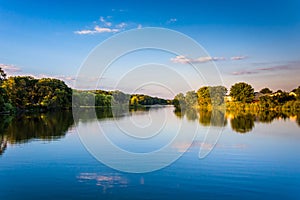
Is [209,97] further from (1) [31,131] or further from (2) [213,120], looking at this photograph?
(1) [31,131]

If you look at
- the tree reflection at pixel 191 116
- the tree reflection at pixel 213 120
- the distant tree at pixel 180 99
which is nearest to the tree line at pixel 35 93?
the distant tree at pixel 180 99

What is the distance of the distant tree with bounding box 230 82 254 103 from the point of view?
286ft

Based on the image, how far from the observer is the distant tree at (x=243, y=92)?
87312mm

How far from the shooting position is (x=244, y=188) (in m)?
9.76

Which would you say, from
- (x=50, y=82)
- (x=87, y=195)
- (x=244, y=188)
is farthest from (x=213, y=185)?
(x=50, y=82)

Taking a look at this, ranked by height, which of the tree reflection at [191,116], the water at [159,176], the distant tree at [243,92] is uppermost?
the distant tree at [243,92]

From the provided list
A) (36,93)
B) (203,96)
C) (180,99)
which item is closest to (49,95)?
(36,93)

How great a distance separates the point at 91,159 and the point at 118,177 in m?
3.73

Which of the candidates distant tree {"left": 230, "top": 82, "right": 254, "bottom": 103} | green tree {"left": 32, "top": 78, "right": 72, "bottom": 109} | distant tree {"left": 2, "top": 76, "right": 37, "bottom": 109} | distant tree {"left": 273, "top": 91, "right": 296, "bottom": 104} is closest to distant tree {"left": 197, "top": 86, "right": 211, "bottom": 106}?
distant tree {"left": 230, "top": 82, "right": 254, "bottom": 103}

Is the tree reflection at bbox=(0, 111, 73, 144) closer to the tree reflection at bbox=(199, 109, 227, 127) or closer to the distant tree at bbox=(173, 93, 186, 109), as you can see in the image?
the tree reflection at bbox=(199, 109, 227, 127)

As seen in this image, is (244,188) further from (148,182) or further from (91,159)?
(91,159)

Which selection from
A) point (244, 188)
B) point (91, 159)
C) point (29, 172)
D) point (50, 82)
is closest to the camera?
point (244, 188)

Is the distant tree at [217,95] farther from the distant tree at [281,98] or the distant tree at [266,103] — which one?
the distant tree at [281,98]

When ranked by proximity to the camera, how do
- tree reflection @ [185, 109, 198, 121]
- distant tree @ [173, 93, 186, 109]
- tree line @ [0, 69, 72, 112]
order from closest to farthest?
tree reflection @ [185, 109, 198, 121], distant tree @ [173, 93, 186, 109], tree line @ [0, 69, 72, 112]
